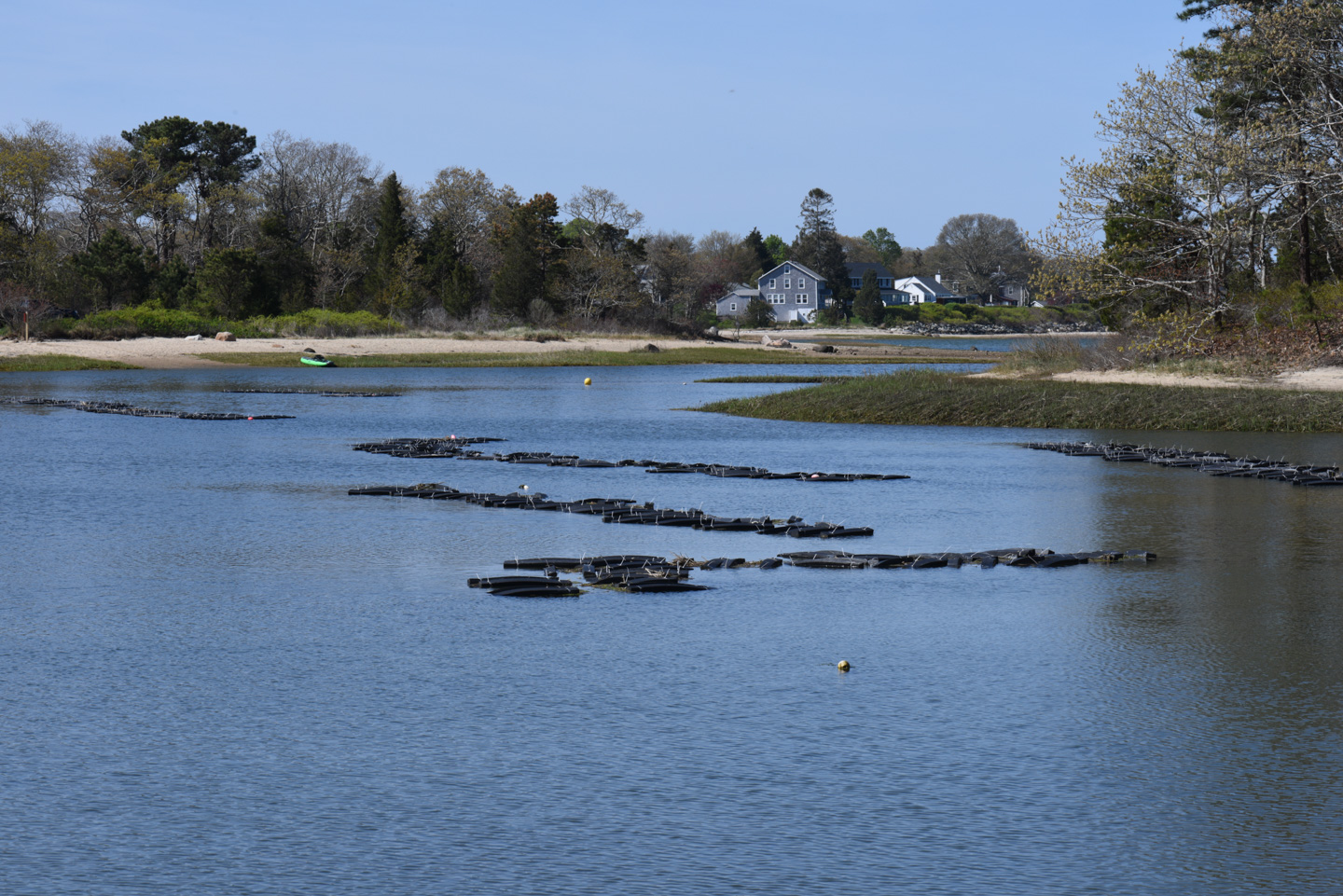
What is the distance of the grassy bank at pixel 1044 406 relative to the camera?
38.0 m

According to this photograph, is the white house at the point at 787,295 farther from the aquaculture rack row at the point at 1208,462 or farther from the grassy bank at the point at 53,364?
the aquaculture rack row at the point at 1208,462

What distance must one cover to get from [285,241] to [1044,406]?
240 ft

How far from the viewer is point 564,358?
9181 centimetres

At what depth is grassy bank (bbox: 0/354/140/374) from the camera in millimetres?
72000

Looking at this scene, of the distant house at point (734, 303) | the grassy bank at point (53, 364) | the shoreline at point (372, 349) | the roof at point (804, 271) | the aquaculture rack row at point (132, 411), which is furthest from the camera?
the roof at point (804, 271)

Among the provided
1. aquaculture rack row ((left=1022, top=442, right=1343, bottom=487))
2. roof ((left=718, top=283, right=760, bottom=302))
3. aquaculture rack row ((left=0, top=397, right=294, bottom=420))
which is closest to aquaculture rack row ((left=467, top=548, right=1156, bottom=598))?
aquaculture rack row ((left=1022, top=442, right=1343, bottom=487))

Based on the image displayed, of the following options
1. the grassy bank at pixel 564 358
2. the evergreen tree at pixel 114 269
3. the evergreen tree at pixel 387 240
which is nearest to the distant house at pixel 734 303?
the evergreen tree at pixel 387 240

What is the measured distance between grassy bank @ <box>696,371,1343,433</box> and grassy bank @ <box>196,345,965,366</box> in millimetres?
41154

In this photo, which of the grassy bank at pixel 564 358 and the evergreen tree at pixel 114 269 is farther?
the evergreen tree at pixel 114 269

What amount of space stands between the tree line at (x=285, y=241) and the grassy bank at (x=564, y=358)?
13.3 m

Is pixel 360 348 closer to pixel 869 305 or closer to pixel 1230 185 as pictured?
pixel 1230 185

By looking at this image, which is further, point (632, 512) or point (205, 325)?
point (205, 325)

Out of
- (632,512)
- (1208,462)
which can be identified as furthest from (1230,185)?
(632,512)

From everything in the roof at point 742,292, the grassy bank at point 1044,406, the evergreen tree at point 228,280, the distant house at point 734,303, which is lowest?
the grassy bank at point 1044,406
